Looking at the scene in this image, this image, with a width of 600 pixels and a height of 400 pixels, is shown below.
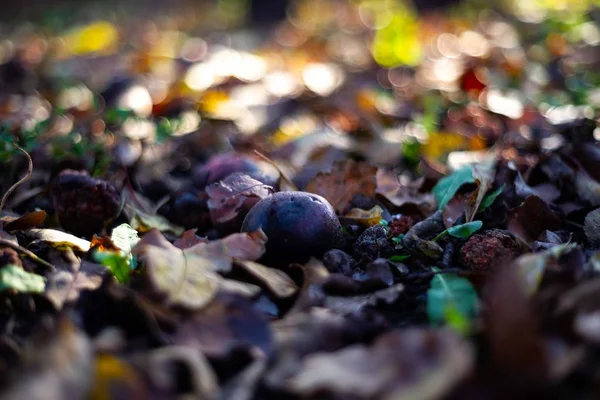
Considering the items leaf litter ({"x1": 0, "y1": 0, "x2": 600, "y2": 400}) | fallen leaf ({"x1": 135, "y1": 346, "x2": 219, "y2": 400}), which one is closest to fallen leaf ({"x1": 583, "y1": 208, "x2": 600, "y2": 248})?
leaf litter ({"x1": 0, "y1": 0, "x2": 600, "y2": 400})

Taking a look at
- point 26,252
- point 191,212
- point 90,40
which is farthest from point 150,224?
point 90,40

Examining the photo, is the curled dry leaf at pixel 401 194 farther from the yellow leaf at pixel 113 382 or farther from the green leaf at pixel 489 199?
the yellow leaf at pixel 113 382

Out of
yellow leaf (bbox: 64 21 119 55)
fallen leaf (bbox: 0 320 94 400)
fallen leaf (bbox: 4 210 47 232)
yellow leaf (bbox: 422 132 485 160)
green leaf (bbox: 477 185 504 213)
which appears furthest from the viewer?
yellow leaf (bbox: 64 21 119 55)

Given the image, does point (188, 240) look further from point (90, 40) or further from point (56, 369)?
point (90, 40)

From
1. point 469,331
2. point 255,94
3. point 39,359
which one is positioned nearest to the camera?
point 39,359

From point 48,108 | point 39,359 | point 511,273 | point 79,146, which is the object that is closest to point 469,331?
point 511,273

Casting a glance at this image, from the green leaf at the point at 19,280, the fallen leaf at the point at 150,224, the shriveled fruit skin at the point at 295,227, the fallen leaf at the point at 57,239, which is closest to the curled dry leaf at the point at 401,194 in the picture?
the shriveled fruit skin at the point at 295,227

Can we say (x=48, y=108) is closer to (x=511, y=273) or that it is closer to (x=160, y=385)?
(x=160, y=385)

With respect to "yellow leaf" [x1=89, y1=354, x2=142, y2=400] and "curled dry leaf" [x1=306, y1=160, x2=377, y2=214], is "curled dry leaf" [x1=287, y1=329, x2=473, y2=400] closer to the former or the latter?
"yellow leaf" [x1=89, y1=354, x2=142, y2=400]
